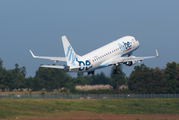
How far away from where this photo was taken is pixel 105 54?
71250 millimetres

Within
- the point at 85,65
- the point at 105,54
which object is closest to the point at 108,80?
the point at 105,54

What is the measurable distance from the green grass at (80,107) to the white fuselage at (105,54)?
10.5m

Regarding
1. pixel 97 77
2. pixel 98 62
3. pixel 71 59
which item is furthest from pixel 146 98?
pixel 71 59

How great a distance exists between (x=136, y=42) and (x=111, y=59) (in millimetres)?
10458

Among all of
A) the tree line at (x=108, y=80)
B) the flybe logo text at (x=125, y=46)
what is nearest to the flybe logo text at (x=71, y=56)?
the tree line at (x=108, y=80)

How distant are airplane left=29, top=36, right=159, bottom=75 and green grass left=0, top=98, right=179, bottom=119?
27.7 feet

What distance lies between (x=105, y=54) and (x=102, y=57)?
4.19ft

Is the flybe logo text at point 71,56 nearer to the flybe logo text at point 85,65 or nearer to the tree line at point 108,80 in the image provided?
the flybe logo text at point 85,65

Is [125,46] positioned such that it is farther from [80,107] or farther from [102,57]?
[80,107]

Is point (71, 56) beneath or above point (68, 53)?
beneath

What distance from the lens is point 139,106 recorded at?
279ft

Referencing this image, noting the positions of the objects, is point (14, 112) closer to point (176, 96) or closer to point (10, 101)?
point (10, 101)

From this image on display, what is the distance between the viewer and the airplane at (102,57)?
64.4m

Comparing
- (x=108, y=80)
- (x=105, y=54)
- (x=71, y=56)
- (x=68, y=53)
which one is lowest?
(x=108, y=80)
